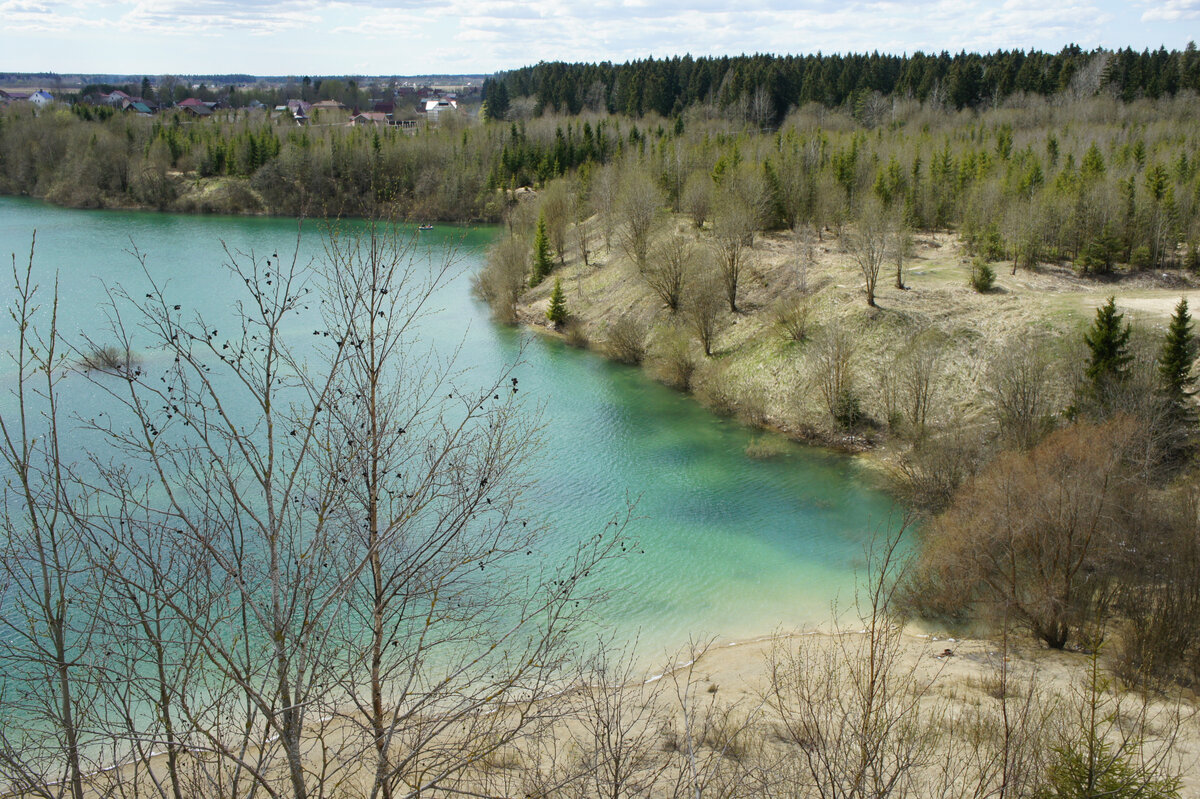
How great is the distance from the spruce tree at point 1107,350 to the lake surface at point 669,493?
6352mm

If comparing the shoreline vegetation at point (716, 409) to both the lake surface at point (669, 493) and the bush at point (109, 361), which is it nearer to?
the bush at point (109, 361)

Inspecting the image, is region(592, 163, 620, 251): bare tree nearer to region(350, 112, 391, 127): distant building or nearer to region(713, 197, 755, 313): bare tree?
region(713, 197, 755, 313): bare tree

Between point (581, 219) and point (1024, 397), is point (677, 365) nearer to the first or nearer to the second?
point (1024, 397)

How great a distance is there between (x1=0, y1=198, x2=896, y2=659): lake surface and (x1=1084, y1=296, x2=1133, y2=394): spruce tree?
6352mm

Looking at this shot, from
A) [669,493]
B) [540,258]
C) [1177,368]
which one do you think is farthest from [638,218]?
[1177,368]

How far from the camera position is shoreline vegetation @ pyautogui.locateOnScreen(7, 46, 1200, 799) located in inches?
272

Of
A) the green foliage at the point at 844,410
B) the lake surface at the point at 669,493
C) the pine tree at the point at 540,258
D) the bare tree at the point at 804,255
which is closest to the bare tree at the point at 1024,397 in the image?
the lake surface at the point at 669,493

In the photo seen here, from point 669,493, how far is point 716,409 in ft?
23.7

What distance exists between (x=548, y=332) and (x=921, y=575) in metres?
25.0

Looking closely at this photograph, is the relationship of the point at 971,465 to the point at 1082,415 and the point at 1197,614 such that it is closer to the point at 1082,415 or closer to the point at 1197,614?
the point at 1082,415

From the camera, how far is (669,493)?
23797 mm

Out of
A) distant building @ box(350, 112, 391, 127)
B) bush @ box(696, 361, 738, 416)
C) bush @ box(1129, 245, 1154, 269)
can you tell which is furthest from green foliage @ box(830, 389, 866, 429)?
distant building @ box(350, 112, 391, 127)

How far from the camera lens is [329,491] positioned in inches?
262

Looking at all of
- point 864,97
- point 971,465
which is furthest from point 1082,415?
point 864,97
